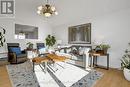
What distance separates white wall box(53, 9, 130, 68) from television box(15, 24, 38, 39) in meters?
3.97

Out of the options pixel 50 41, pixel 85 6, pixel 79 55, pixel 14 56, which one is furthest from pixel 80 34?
pixel 14 56

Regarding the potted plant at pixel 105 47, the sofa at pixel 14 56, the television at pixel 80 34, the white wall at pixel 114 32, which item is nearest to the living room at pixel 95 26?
the white wall at pixel 114 32

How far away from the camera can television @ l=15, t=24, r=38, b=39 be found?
24.0 ft

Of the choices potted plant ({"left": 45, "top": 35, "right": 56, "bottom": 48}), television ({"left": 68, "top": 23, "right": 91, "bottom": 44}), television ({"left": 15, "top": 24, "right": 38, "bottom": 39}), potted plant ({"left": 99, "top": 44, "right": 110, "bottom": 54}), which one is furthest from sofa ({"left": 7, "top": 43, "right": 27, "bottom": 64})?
potted plant ({"left": 99, "top": 44, "right": 110, "bottom": 54})

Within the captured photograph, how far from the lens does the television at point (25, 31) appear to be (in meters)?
7.31

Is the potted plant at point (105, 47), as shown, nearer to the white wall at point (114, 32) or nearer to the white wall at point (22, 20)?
the white wall at point (114, 32)

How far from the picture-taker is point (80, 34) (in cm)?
652

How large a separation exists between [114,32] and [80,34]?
1926 mm

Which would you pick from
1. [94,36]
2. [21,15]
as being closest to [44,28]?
[21,15]

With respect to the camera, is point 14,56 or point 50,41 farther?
point 50,41

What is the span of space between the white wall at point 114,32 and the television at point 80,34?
0.29m

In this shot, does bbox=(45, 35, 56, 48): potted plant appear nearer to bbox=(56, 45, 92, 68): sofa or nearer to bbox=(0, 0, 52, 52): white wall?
bbox=(0, 0, 52, 52): white wall

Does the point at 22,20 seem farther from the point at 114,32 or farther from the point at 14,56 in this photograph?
the point at 114,32

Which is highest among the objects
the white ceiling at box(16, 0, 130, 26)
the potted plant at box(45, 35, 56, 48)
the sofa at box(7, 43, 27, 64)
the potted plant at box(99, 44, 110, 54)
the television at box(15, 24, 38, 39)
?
the white ceiling at box(16, 0, 130, 26)
